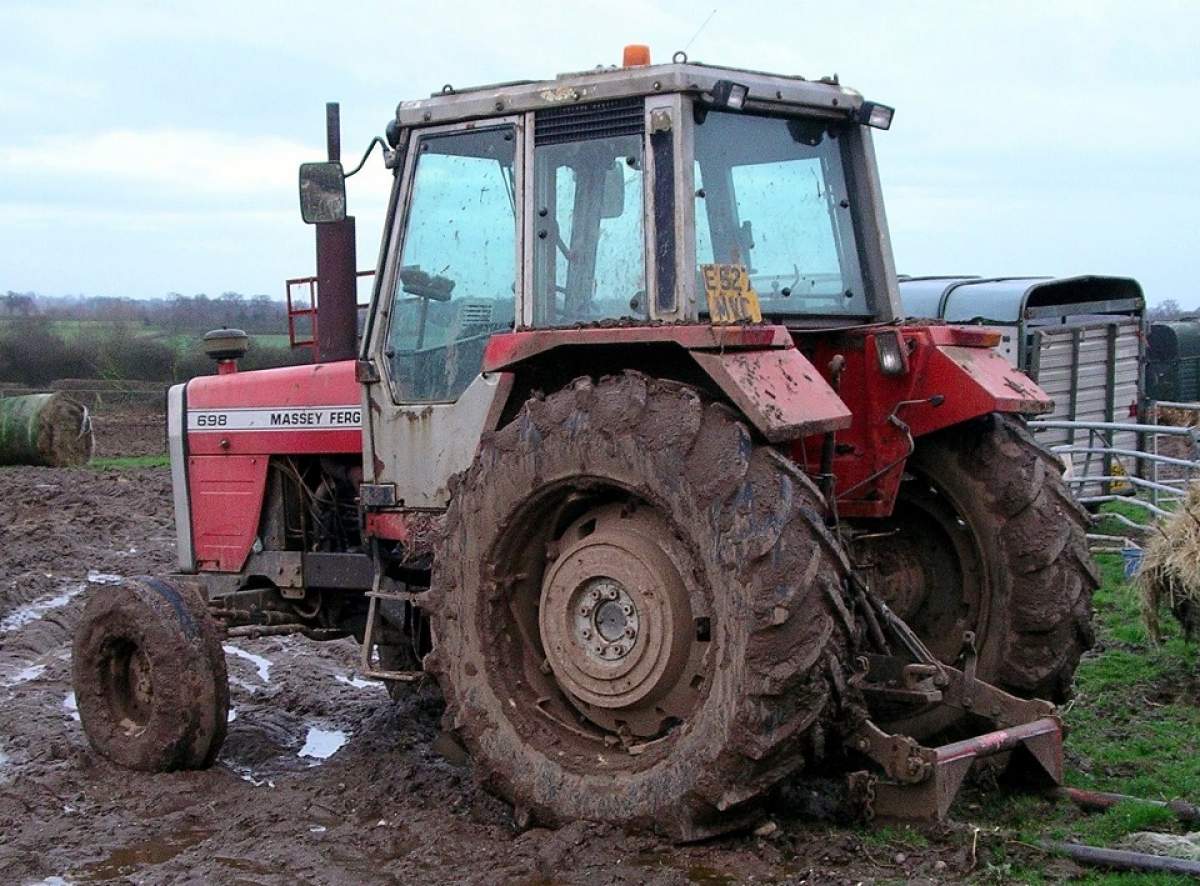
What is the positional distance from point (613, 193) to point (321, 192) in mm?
1461

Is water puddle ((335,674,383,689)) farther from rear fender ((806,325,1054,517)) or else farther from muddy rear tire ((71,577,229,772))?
rear fender ((806,325,1054,517))

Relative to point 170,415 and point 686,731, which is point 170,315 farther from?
point 686,731

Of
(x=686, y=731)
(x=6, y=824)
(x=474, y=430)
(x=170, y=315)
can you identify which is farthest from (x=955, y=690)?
(x=170, y=315)

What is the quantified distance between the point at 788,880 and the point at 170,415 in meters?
4.44

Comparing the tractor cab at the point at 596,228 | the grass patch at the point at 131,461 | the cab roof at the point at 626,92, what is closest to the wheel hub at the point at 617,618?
the tractor cab at the point at 596,228

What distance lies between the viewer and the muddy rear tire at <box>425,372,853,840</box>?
4887 mm

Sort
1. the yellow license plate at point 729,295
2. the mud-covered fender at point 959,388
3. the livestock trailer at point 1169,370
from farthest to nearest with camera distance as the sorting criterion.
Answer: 1. the livestock trailer at point 1169,370
2. the mud-covered fender at point 959,388
3. the yellow license plate at point 729,295

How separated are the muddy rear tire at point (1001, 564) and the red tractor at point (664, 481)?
13mm

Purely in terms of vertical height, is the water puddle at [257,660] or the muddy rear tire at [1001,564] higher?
the muddy rear tire at [1001,564]

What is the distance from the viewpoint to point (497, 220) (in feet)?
20.2

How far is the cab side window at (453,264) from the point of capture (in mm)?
6109

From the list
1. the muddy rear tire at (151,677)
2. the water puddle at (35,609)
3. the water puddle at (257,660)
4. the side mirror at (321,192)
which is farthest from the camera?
the water puddle at (35,609)

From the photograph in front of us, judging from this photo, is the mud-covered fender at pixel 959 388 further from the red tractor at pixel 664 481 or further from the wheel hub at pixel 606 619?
the wheel hub at pixel 606 619

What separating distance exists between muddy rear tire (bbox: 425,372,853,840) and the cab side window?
768 mm
